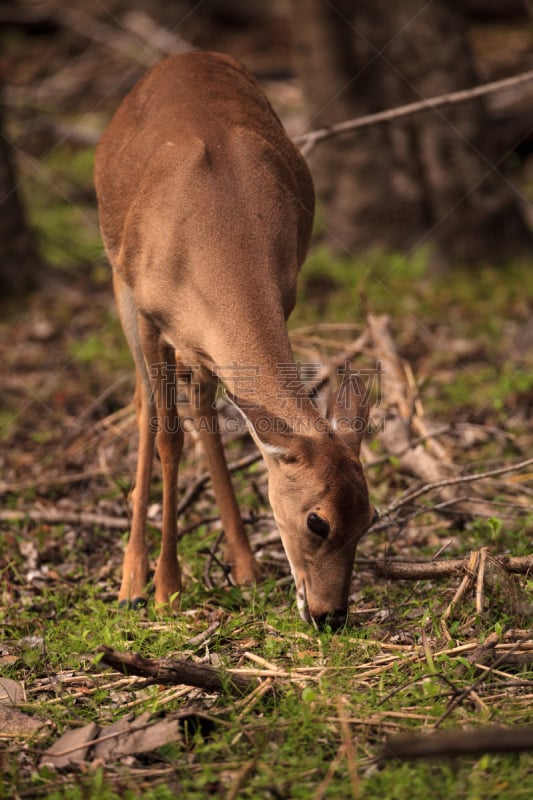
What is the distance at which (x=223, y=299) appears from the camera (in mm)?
4645

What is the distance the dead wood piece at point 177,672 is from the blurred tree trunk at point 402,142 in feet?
22.1

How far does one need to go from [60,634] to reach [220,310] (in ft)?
5.36

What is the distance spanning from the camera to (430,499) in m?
5.84

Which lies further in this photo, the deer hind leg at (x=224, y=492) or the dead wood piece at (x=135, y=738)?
the deer hind leg at (x=224, y=492)

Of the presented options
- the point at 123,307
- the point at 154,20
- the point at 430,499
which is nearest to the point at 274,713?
the point at 430,499

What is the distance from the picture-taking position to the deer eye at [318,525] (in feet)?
13.9

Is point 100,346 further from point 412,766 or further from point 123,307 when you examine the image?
point 412,766

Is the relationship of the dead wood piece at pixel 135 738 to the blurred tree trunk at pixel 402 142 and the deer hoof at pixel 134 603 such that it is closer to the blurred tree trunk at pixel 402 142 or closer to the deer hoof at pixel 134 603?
the deer hoof at pixel 134 603

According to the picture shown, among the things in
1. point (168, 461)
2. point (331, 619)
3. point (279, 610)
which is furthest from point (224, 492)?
point (331, 619)

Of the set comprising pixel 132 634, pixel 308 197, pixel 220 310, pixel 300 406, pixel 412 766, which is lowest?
pixel 412 766

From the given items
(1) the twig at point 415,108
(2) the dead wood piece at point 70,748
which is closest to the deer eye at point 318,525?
(2) the dead wood piece at point 70,748

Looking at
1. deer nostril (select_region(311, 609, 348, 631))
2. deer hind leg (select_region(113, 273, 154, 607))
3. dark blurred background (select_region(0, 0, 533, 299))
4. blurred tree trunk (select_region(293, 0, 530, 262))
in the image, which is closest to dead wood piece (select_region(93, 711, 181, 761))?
deer nostril (select_region(311, 609, 348, 631))

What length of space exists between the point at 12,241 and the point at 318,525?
6.39m

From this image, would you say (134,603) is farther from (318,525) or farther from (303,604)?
(318,525)
